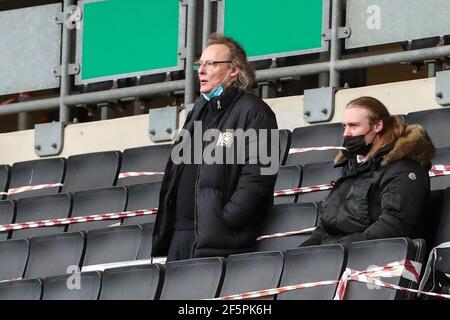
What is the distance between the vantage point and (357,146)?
19.8 feet

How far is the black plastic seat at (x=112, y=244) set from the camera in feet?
22.7

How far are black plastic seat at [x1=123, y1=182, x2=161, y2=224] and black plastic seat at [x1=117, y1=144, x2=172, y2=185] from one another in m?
0.42

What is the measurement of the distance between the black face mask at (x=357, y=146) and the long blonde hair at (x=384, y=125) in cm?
3

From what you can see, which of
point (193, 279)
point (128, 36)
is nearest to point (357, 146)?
point (193, 279)

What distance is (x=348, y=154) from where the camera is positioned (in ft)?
20.0

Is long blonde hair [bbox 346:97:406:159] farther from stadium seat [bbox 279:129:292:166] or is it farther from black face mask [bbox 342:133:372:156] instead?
stadium seat [bbox 279:129:292:166]

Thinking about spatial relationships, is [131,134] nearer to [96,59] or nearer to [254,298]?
[96,59]

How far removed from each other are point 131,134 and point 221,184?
274 centimetres

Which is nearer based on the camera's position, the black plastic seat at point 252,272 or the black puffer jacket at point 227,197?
the black plastic seat at point 252,272

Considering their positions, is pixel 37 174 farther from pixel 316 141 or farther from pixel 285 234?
pixel 285 234

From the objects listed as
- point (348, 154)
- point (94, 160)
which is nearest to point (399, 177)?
point (348, 154)

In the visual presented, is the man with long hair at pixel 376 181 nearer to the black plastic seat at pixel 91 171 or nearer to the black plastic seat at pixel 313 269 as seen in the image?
the black plastic seat at pixel 313 269

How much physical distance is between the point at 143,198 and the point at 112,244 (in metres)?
0.64

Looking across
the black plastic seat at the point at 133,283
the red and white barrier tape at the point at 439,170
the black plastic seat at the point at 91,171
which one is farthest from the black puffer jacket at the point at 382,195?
the black plastic seat at the point at 91,171
